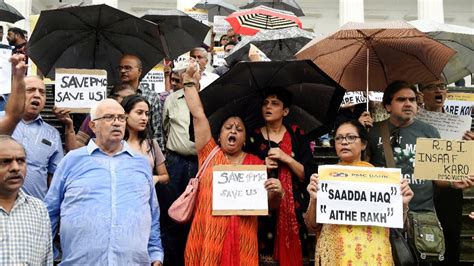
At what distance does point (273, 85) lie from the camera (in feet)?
19.8

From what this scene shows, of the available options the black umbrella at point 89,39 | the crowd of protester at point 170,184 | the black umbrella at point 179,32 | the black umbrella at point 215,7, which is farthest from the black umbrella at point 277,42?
the black umbrella at point 215,7

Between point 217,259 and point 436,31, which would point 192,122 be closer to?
point 217,259

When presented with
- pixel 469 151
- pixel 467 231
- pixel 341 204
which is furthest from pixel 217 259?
pixel 467 231

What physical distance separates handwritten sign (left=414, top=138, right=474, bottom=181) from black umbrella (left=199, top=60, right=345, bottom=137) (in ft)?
3.67

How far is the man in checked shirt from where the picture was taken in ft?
13.3

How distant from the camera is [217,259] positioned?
513 cm

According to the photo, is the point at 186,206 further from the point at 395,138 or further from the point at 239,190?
the point at 395,138

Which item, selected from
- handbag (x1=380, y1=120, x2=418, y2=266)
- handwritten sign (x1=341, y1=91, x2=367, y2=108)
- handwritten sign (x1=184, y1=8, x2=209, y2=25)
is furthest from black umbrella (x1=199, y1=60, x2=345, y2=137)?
handwritten sign (x1=184, y1=8, x2=209, y2=25)

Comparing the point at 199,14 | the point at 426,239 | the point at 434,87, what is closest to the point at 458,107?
the point at 434,87

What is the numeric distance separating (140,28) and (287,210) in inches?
124

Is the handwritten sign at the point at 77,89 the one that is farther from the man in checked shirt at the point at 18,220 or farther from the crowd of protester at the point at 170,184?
the man in checked shirt at the point at 18,220

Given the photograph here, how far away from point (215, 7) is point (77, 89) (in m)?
11.5

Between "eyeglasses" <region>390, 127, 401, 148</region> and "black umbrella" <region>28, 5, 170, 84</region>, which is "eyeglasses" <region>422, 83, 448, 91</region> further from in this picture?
"black umbrella" <region>28, 5, 170, 84</region>

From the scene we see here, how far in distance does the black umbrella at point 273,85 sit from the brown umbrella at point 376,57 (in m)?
0.54
